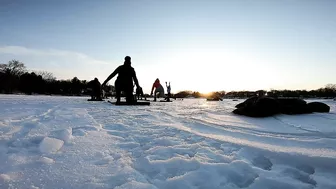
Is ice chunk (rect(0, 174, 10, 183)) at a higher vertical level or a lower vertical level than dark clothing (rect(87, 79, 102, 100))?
lower

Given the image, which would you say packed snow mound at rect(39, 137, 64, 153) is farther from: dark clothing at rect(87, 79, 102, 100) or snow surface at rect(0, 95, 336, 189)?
dark clothing at rect(87, 79, 102, 100)

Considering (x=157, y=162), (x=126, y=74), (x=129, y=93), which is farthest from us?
(x=129, y=93)

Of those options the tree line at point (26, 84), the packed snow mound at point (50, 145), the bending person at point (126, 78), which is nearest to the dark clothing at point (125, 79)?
the bending person at point (126, 78)

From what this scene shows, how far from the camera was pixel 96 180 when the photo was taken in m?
1.67

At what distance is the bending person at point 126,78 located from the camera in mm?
10473

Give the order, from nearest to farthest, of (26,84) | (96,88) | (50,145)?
(50,145) → (96,88) → (26,84)

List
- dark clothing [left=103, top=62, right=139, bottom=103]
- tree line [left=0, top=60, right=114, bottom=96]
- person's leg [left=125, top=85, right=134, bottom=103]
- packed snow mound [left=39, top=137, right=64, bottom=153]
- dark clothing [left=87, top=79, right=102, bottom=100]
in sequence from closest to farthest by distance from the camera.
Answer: packed snow mound [left=39, top=137, right=64, bottom=153], dark clothing [left=103, top=62, right=139, bottom=103], person's leg [left=125, top=85, right=134, bottom=103], dark clothing [left=87, top=79, right=102, bottom=100], tree line [left=0, top=60, right=114, bottom=96]

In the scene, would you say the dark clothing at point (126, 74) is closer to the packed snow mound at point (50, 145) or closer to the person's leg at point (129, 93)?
the person's leg at point (129, 93)

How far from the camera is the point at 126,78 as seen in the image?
1066cm

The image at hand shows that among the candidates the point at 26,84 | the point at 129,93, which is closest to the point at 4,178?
the point at 129,93

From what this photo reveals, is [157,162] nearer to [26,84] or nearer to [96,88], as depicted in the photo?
[96,88]

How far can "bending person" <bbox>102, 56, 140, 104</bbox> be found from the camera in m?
10.5

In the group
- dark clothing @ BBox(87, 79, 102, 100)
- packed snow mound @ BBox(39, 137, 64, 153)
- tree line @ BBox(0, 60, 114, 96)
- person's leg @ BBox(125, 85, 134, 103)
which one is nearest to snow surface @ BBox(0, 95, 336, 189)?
packed snow mound @ BBox(39, 137, 64, 153)

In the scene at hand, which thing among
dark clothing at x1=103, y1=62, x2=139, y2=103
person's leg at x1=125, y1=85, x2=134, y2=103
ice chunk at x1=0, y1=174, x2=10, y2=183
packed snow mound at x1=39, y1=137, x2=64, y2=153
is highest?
dark clothing at x1=103, y1=62, x2=139, y2=103
